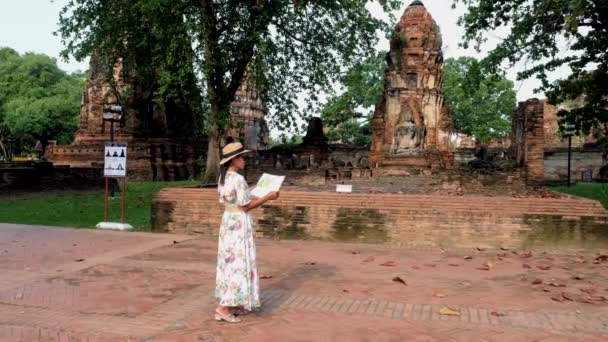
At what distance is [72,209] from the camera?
15992 millimetres

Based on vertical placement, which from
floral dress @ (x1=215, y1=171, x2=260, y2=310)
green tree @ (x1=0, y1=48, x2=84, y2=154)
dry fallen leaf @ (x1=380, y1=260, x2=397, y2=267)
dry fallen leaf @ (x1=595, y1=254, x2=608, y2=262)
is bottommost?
A: dry fallen leaf @ (x1=380, y1=260, x2=397, y2=267)

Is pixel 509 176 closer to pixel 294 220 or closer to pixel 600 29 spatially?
pixel 600 29

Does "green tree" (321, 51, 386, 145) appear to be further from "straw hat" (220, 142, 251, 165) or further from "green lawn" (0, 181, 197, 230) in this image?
"straw hat" (220, 142, 251, 165)

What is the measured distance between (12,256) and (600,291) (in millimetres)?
7682

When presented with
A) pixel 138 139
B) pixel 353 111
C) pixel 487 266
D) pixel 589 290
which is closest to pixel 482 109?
pixel 353 111

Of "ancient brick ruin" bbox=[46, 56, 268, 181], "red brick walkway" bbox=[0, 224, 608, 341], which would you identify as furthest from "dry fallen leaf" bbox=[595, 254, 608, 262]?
"ancient brick ruin" bbox=[46, 56, 268, 181]

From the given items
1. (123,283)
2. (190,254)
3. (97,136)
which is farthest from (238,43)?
(97,136)

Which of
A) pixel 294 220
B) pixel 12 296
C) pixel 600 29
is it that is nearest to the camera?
pixel 12 296

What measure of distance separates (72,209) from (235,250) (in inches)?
491

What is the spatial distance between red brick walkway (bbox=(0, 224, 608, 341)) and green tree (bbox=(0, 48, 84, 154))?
37959 mm

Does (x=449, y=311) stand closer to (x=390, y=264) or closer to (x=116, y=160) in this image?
(x=390, y=264)

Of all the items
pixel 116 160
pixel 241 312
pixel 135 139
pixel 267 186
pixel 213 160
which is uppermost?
pixel 135 139

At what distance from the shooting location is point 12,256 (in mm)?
8312

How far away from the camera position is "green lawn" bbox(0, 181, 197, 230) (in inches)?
531
